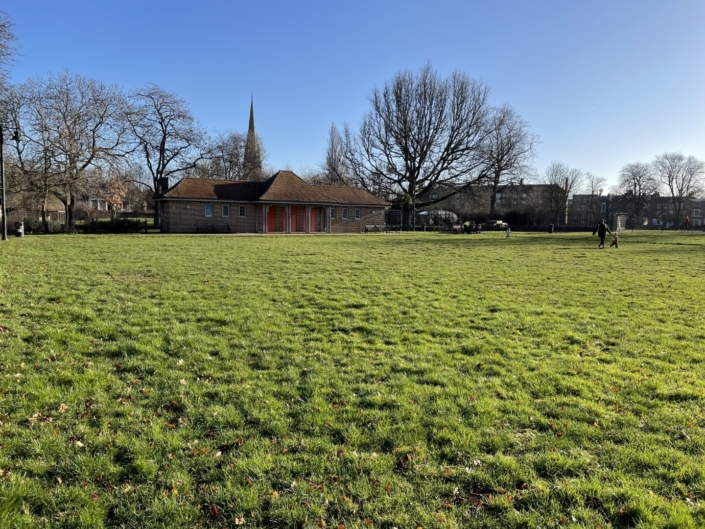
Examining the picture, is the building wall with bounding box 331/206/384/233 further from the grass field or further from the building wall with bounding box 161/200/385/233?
the grass field

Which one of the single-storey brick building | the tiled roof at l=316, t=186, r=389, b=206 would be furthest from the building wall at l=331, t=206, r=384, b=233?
the tiled roof at l=316, t=186, r=389, b=206

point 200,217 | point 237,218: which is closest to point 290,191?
point 237,218

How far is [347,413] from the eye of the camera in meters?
3.99

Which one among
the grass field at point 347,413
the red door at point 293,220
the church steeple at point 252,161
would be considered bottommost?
the grass field at point 347,413

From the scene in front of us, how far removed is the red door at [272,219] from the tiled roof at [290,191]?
133 cm

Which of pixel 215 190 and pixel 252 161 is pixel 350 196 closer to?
pixel 215 190

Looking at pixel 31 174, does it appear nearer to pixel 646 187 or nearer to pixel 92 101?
Answer: pixel 92 101

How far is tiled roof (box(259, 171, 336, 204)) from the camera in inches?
1496

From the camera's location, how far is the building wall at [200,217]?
35.3 m

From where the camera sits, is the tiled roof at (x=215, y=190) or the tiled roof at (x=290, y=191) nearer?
the tiled roof at (x=215, y=190)

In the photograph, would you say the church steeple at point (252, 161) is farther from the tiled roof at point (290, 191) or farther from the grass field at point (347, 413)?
the grass field at point (347, 413)

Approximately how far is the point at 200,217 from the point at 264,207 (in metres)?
5.38

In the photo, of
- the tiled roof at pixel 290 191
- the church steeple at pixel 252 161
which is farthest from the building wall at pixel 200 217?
the church steeple at pixel 252 161

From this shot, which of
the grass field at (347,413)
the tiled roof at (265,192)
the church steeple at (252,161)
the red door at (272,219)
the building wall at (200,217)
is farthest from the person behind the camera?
the church steeple at (252,161)
